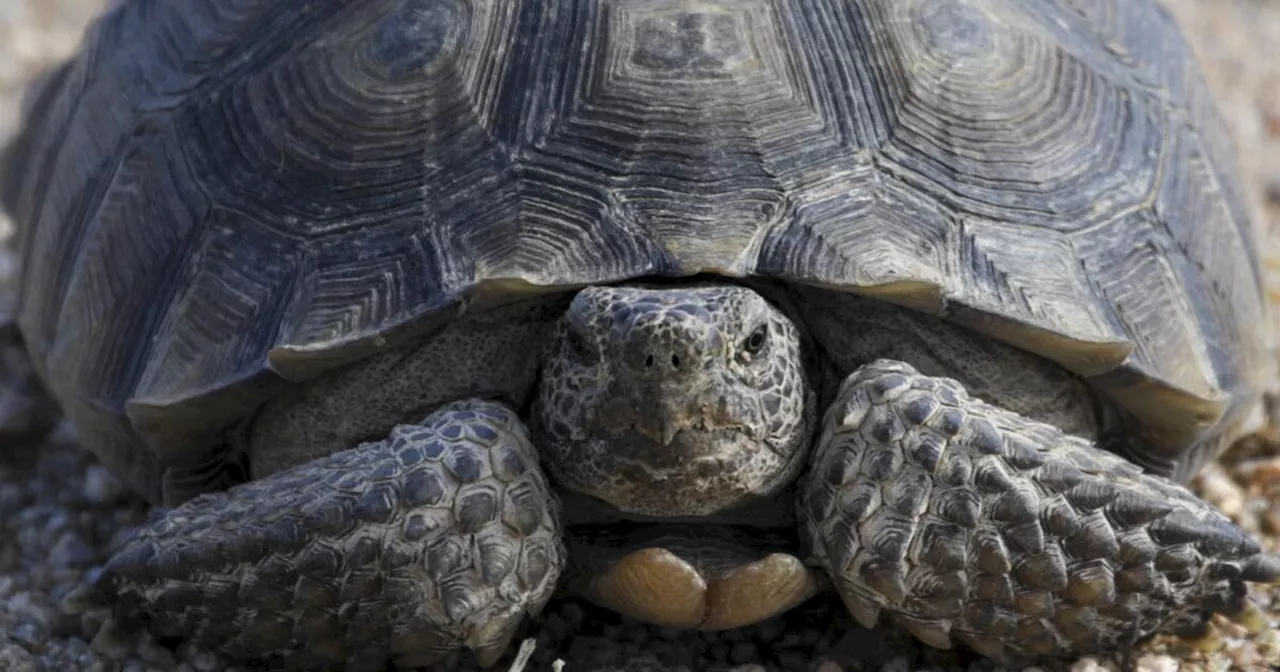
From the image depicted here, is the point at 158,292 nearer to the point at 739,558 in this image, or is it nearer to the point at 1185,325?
the point at 739,558

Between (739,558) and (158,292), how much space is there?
1.37m

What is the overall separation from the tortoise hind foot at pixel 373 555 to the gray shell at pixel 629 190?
241 mm

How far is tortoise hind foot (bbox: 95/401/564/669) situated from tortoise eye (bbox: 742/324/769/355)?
463 mm

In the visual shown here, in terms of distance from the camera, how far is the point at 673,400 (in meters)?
2.99

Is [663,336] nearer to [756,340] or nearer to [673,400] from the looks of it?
[673,400]

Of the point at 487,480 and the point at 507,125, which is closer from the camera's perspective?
the point at 487,480

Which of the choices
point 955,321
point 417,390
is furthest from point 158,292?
point 955,321

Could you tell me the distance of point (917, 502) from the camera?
3.14 meters

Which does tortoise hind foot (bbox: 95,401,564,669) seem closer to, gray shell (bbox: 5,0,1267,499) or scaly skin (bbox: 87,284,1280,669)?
scaly skin (bbox: 87,284,1280,669)

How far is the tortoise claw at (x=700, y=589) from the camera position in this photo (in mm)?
3141

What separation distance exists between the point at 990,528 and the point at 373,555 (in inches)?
43.5

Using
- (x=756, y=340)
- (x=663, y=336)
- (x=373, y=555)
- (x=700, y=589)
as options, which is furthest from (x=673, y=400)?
(x=373, y=555)

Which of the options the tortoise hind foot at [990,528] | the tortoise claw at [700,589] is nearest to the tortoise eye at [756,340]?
the tortoise hind foot at [990,528]

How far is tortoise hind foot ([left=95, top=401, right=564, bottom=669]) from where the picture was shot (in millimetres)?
3105
